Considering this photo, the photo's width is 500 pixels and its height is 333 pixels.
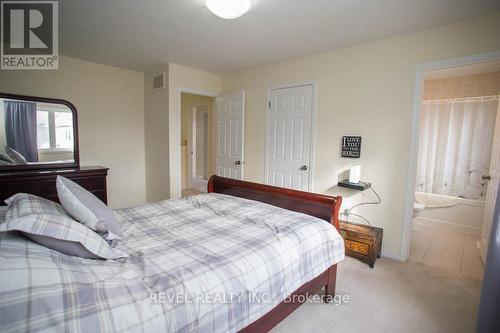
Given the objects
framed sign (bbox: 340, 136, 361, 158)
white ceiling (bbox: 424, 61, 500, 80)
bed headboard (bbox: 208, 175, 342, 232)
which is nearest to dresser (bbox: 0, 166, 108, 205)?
bed headboard (bbox: 208, 175, 342, 232)

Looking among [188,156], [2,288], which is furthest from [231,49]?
[188,156]

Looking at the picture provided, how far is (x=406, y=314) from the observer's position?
188 centimetres

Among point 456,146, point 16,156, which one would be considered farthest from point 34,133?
point 456,146

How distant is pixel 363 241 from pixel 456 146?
2.59 metres

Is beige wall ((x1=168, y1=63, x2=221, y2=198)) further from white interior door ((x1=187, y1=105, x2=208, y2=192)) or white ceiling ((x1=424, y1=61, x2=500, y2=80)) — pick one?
white ceiling ((x1=424, y1=61, x2=500, y2=80))

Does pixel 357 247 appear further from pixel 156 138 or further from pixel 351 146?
pixel 156 138

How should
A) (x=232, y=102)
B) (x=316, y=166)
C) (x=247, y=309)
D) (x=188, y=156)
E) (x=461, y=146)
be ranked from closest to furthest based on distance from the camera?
(x=247, y=309) < (x=316, y=166) < (x=461, y=146) < (x=232, y=102) < (x=188, y=156)

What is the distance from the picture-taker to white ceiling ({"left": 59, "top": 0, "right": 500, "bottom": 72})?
2.11m

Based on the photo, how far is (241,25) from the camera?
8.12ft

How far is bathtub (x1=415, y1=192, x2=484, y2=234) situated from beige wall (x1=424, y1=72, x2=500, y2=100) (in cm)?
157

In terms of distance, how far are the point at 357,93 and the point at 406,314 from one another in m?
2.25

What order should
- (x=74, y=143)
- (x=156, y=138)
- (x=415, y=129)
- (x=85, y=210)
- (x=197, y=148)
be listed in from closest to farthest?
(x=85, y=210) < (x=415, y=129) < (x=74, y=143) < (x=156, y=138) < (x=197, y=148)

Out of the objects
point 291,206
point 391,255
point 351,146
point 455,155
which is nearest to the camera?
point 291,206

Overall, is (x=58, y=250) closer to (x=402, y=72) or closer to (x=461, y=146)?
(x=402, y=72)
